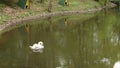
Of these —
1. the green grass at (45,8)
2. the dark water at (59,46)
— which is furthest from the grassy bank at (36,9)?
the dark water at (59,46)

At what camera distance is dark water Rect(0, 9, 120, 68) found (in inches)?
1104

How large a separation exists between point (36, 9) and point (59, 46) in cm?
2650

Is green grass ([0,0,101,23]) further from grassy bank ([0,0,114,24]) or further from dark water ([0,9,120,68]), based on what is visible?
dark water ([0,9,120,68])

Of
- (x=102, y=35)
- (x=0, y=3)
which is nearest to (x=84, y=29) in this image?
(x=102, y=35)

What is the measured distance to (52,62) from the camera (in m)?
28.1

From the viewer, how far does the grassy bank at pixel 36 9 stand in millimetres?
50694

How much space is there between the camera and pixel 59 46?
35156 mm

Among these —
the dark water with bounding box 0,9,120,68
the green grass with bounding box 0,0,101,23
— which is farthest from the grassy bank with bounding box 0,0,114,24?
the dark water with bounding box 0,9,120,68

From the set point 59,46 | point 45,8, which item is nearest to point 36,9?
point 45,8

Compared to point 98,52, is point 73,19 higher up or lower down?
lower down

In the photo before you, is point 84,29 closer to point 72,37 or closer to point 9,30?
point 72,37

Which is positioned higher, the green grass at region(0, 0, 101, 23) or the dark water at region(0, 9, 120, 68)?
the dark water at region(0, 9, 120, 68)

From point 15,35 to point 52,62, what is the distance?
13.1 meters

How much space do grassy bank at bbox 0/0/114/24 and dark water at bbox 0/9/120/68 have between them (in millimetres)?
3121
